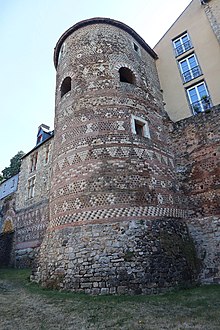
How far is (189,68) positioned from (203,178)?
6.75 m

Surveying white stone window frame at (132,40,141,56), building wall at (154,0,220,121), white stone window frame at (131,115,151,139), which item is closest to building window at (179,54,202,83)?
building wall at (154,0,220,121)

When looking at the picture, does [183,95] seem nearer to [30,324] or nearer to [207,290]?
[207,290]

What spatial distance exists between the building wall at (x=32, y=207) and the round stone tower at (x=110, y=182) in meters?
4.80

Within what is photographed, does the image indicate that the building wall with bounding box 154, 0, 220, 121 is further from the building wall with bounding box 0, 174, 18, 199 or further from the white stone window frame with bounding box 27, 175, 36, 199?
the building wall with bounding box 0, 174, 18, 199

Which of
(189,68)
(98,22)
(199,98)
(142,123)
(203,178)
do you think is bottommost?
(203,178)

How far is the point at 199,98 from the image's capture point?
11094 mm

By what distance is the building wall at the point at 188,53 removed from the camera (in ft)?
36.0

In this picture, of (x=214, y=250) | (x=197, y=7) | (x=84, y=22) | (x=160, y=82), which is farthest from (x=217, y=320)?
(x=197, y=7)

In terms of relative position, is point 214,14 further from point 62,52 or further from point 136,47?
point 62,52

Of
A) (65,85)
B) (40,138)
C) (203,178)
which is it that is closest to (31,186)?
(40,138)

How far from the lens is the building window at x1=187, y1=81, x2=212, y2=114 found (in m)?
10.7

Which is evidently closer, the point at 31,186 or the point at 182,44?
the point at 182,44

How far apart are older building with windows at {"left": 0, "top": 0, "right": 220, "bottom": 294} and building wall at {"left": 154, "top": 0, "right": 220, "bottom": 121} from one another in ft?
0.21

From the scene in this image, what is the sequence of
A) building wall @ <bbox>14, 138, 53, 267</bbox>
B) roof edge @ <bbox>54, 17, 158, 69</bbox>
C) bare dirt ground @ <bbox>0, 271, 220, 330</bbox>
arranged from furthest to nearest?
building wall @ <bbox>14, 138, 53, 267</bbox> → roof edge @ <bbox>54, 17, 158, 69</bbox> → bare dirt ground @ <bbox>0, 271, 220, 330</bbox>
